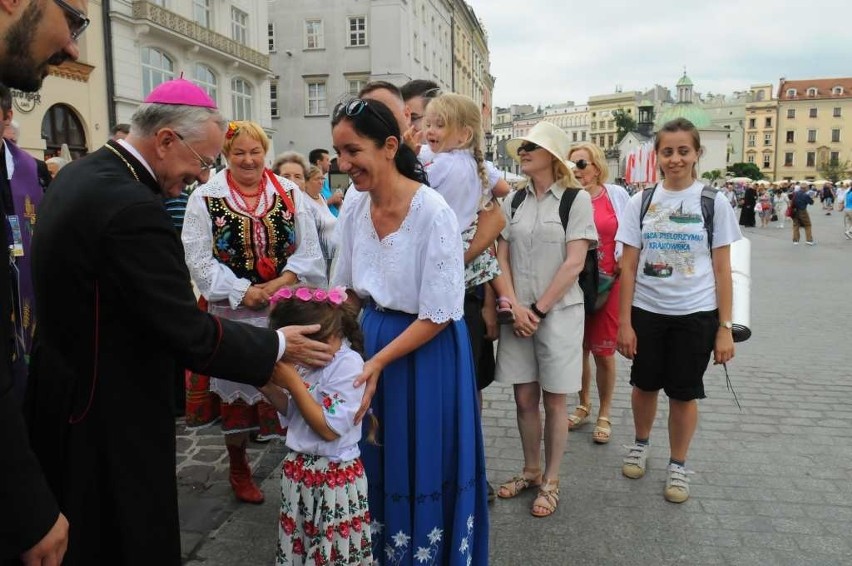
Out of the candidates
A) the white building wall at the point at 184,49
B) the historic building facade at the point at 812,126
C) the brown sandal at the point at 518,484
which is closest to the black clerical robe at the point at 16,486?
the brown sandal at the point at 518,484

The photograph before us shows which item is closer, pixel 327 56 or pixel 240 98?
pixel 240 98

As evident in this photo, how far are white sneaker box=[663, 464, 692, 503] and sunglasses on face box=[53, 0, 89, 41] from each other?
12.1 ft

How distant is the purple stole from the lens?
305 centimetres

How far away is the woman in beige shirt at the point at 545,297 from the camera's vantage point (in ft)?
12.0

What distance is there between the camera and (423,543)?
2594 millimetres

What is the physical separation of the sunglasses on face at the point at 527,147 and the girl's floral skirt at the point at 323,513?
2.08 metres

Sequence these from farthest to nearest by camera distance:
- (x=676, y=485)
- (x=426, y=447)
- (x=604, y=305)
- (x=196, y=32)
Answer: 1. (x=196, y=32)
2. (x=604, y=305)
3. (x=676, y=485)
4. (x=426, y=447)

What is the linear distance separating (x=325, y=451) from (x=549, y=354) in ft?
5.35

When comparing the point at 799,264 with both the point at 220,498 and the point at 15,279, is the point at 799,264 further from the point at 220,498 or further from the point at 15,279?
the point at 15,279

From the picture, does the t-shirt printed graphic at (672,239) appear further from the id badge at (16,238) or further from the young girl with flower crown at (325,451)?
the id badge at (16,238)

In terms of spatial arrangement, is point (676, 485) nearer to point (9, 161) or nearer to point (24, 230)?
point (24, 230)

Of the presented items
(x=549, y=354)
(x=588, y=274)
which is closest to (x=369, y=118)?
(x=549, y=354)

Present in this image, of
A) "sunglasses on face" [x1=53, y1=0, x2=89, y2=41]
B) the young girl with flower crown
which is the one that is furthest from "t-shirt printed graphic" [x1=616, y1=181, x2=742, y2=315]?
"sunglasses on face" [x1=53, y1=0, x2=89, y2=41]

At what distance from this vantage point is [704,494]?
3883 millimetres
